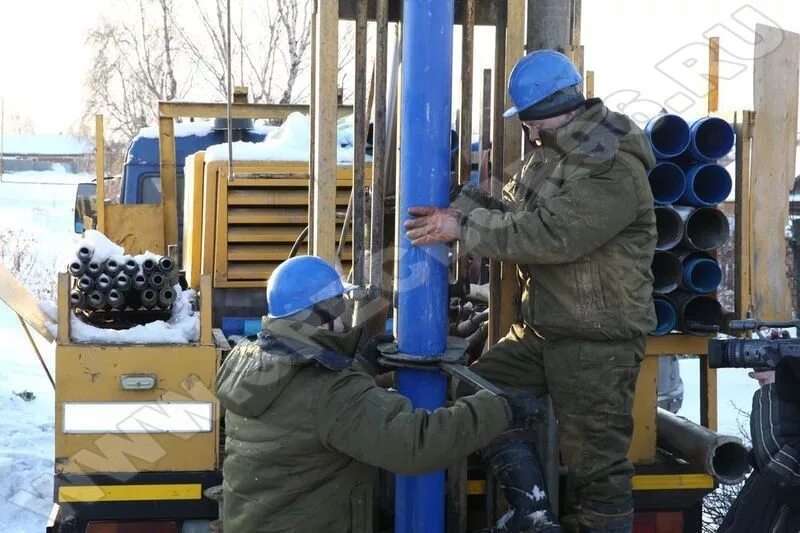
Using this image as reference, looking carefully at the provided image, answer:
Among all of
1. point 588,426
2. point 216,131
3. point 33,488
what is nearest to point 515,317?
→ point 588,426

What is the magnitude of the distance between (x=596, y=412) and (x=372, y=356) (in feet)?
2.58

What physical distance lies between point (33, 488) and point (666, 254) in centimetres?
529

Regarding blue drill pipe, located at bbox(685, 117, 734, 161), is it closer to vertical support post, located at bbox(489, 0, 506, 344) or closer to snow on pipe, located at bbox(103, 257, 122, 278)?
vertical support post, located at bbox(489, 0, 506, 344)

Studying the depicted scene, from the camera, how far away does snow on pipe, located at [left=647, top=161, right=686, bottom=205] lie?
12.5 feet

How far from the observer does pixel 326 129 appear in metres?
3.55

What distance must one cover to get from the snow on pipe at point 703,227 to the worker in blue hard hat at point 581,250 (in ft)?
1.65

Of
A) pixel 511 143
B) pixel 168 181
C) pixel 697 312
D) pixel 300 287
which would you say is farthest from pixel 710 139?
pixel 168 181

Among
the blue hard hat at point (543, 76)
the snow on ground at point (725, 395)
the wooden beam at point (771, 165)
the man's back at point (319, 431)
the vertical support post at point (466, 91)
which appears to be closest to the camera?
the man's back at point (319, 431)

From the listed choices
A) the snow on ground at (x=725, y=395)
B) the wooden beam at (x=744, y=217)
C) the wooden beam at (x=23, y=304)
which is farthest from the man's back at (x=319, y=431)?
the snow on ground at (x=725, y=395)

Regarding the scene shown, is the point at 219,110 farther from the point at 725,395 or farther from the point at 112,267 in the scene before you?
the point at 725,395

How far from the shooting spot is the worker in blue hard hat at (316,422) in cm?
283

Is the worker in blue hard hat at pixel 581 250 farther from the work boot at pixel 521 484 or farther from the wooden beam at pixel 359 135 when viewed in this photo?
the wooden beam at pixel 359 135

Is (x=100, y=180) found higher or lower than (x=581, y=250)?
higher

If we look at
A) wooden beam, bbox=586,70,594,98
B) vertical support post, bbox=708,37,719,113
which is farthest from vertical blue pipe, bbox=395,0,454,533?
wooden beam, bbox=586,70,594,98
